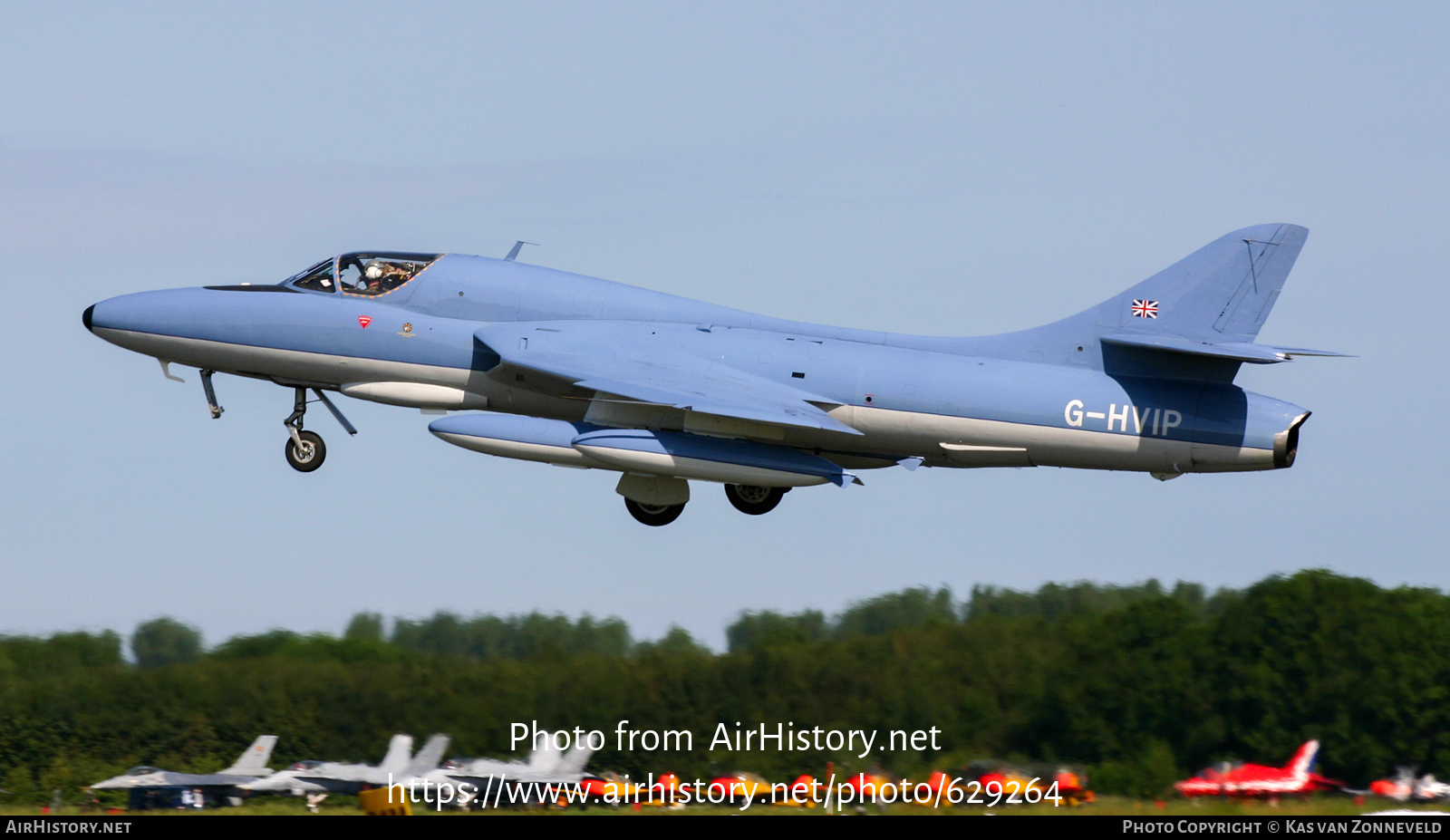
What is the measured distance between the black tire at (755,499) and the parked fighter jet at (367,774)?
562cm

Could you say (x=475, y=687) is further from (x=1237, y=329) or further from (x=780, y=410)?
(x=1237, y=329)

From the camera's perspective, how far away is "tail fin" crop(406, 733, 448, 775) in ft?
83.7

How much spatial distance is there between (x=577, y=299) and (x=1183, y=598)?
13.0 m

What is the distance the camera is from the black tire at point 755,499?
2495cm

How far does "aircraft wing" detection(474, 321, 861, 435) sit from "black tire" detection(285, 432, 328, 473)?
3.22m

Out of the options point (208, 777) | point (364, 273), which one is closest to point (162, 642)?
point (208, 777)

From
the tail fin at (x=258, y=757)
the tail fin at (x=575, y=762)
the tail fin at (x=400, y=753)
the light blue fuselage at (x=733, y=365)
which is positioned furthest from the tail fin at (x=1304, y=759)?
the tail fin at (x=258, y=757)

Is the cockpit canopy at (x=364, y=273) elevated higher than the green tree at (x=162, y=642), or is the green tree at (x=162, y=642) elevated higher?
the cockpit canopy at (x=364, y=273)

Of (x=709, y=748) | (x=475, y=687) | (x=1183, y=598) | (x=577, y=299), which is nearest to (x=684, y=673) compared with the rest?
Answer: (x=709, y=748)

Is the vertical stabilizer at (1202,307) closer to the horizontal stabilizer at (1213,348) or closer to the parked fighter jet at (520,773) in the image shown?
the horizontal stabilizer at (1213,348)

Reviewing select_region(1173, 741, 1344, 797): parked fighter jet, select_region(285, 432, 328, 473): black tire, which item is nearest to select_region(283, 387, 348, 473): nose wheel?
select_region(285, 432, 328, 473): black tire

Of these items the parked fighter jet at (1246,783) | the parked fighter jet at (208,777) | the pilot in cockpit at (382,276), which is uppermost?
the pilot in cockpit at (382,276)

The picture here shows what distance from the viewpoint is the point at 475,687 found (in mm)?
26062
